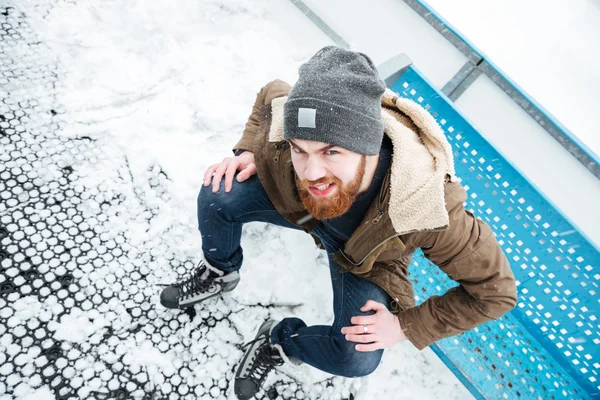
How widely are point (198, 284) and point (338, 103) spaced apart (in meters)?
1.18

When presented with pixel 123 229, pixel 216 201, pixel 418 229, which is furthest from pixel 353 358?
pixel 123 229

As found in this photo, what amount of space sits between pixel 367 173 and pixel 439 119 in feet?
2.68

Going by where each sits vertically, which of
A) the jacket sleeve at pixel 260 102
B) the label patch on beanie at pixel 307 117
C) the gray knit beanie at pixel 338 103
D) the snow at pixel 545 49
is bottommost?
the jacket sleeve at pixel 260 102

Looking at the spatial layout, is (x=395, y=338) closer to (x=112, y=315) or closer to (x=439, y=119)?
(x=439, y=119)

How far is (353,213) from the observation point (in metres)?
1.57

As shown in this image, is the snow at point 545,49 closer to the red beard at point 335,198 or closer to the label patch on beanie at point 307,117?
the red beard at point 335,198

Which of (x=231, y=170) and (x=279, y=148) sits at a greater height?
(x=279, y=148)

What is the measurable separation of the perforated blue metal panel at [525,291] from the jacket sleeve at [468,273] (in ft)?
1.45

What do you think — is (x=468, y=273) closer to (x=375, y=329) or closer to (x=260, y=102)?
(x=375, y=329)

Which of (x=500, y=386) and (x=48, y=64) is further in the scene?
(x=48, y=64)

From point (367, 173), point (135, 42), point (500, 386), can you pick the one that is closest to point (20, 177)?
point (135, 42)

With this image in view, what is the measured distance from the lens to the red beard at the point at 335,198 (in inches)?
56.4

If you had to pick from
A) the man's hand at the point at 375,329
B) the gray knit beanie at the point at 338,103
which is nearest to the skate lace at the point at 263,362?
the man's hand at the point at 375,329

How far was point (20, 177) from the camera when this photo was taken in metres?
2.12
